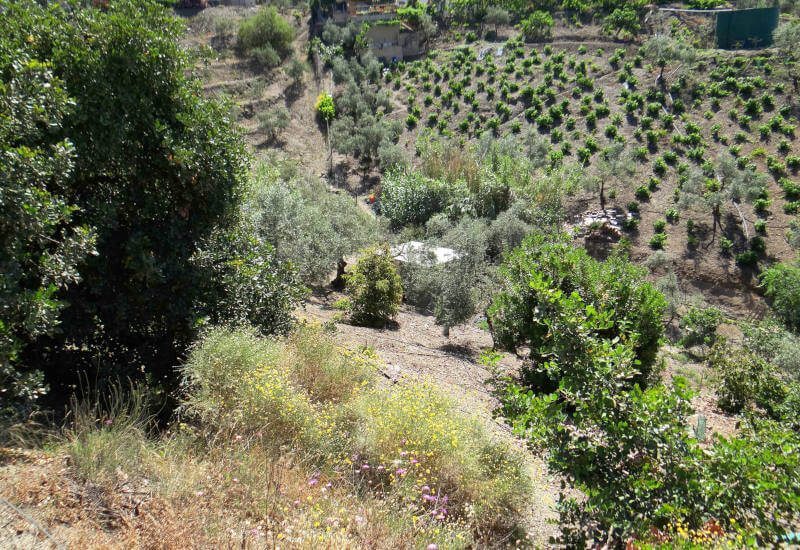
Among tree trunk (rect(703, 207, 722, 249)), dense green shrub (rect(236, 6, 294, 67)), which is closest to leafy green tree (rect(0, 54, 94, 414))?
tree trunk (rect(703, 207, 722, 249))

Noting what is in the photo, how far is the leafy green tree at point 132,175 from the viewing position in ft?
16.5

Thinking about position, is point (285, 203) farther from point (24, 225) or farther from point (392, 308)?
point (24, 225)

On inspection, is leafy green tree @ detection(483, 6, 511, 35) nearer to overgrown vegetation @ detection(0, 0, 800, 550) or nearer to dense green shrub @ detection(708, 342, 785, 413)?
overgrown vegetation @ detection(0, 0, 800, 550)

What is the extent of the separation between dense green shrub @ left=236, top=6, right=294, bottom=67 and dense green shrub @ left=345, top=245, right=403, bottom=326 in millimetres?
38448

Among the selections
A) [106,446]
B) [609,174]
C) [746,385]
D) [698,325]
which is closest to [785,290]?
[698,325]

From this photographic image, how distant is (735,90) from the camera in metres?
31.9

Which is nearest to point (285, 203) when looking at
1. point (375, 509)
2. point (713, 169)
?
point (375, 509)

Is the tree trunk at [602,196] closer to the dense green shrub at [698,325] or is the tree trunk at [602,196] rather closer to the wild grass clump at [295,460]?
the dense green shrub at [698,325]

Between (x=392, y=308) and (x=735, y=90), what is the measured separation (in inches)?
1264

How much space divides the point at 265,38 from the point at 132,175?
152 feet

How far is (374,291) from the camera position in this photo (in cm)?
1198

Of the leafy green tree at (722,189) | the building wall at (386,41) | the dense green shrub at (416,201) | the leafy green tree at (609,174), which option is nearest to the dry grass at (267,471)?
the dense green shrub at (416,201)

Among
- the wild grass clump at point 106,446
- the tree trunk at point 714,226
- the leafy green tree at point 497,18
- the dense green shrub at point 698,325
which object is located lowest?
the dense green shrub at point 698,325

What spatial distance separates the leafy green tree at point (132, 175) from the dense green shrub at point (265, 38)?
42.2m
